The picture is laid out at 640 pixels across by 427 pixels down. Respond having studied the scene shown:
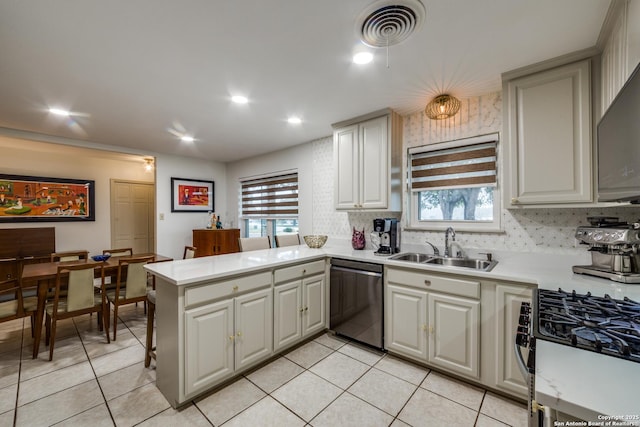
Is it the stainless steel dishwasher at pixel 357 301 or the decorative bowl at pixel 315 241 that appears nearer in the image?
the stainless steel dishwasher at pixel 357 301

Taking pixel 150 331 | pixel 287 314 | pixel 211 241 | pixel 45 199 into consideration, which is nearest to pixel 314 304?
pixel 287 314

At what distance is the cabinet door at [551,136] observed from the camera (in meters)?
1.85

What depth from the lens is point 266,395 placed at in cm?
192

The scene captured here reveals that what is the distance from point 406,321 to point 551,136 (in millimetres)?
1767

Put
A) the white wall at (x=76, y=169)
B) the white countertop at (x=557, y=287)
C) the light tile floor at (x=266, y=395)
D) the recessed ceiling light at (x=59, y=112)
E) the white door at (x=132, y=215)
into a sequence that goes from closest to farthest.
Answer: the white countertop at (x=557, y=287)
the light tile floor at (x=266, y=395)
the recessed ceiling light at (x=59, y=112)
the white wall at (x=76, y=169)
the white door at (x=132, y=215)

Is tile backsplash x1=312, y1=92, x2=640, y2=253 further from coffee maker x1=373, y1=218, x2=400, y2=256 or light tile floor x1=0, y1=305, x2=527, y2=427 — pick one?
light tile floor x1=0, y1=305, x2=527, y2=427

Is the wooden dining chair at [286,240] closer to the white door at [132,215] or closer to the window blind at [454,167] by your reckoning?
the window blind at [454,167]

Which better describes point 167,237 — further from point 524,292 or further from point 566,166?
point 566,166

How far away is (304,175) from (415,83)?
2179mm

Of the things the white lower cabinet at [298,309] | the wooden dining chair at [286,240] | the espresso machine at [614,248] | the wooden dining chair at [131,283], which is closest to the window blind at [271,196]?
the wooden dining chair at [286,240]

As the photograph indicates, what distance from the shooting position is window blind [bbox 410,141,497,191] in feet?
8.39

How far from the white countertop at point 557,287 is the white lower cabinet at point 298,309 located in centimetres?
25

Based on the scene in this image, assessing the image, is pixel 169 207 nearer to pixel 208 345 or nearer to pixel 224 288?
pixel 224 288

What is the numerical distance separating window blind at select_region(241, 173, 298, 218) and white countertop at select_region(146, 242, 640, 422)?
1.75 metres
